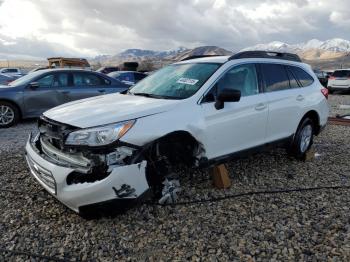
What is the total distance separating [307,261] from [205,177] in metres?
1.99

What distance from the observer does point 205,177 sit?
4.69m

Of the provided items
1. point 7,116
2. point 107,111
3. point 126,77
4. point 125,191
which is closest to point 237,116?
point 107,111

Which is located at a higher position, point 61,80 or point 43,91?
point 61,80

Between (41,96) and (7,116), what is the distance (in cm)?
92

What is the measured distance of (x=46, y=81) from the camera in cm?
870

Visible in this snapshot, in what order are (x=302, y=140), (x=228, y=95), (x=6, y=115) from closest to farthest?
(x=228, y=95) < (x=302, y=140) < (x=6, y=115)

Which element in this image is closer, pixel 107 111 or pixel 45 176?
pixel 45 176

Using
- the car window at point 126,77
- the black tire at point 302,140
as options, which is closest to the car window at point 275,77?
the black tire at point 302,140

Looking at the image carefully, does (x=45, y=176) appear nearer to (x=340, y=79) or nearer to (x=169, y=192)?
(x=169, y=192)

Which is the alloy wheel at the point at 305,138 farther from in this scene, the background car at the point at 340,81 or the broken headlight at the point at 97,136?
the background car at the point at 340,81

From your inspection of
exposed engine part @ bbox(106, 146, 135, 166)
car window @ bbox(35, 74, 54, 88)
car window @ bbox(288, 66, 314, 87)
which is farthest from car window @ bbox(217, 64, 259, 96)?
car window @ bbox(35, 74, 54, 88)

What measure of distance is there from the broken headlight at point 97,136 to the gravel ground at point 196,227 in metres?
0.87

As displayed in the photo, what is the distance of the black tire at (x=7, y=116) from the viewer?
8164 mm

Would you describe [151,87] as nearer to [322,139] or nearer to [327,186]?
[327,186]
